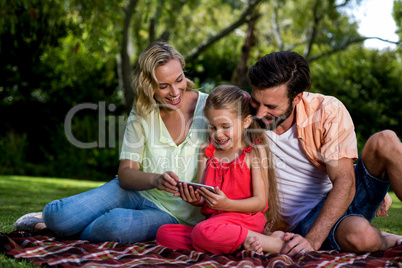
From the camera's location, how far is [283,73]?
283 cm

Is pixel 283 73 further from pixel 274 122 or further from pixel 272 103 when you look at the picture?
pixel 274 122

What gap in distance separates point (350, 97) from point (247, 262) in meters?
10.00

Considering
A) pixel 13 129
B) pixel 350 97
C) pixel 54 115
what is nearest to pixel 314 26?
pixel 350 97

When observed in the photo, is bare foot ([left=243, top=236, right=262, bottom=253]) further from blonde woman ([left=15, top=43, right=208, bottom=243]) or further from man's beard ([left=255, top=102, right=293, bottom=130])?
man's beard ([left=255, top=102, right=293, bottom=130])

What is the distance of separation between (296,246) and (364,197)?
64 cm

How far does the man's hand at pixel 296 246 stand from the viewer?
8.15ft

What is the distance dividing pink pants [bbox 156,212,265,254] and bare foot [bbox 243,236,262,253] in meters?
0.03

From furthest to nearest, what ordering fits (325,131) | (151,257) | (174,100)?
(174,100) < (325,131) < (151,257)

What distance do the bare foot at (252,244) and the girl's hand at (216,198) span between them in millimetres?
243

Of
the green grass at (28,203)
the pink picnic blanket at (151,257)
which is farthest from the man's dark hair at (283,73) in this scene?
the green grass at (28,203)

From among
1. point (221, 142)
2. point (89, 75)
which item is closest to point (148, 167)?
point (221, 142)

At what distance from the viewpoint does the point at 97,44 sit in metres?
6.98

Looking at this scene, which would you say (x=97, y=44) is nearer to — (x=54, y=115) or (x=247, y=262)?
(x=54, y=115)

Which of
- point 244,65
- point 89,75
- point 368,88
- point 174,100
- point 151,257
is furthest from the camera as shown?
point 368,88
